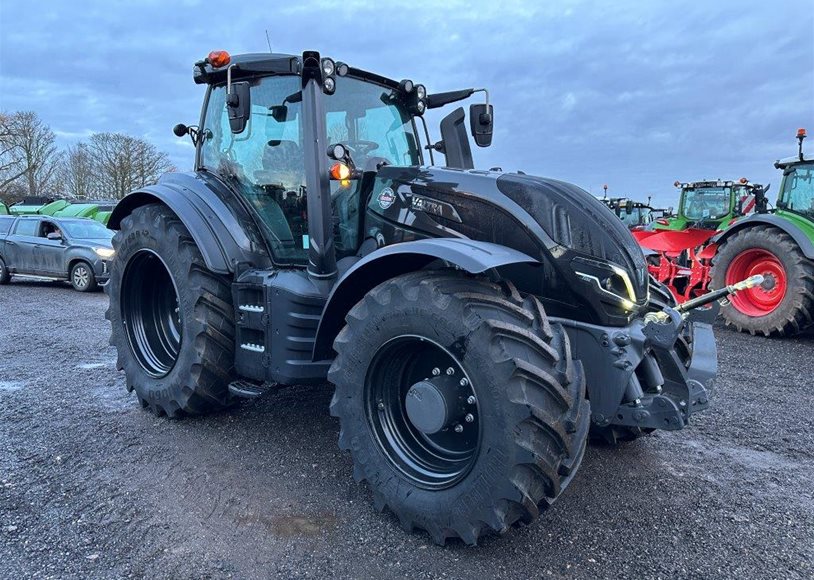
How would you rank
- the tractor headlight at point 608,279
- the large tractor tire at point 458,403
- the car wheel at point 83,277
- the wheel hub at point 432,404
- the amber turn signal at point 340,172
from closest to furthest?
the large tractor tire at point 458,403, the wheel hub at point 432,404, the tractor headlight at point 608,279, the amber turn signal at point 340,172, the car wheel at point 83,277

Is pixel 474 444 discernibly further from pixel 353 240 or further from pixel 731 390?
pixel 731 390

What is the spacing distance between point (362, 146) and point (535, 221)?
4.75ft

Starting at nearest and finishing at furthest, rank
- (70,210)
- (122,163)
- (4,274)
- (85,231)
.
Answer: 1. (85,231)
2. (4,274)
3. (70,210)
4. (122,163)

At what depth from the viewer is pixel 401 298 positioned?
9.03 ft

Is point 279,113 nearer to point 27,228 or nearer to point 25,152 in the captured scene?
point 27,228

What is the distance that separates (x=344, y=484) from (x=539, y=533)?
1.06m

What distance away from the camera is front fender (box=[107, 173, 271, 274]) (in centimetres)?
381

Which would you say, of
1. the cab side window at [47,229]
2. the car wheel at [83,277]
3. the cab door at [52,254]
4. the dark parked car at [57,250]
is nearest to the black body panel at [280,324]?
the dark parked car at [57,250]

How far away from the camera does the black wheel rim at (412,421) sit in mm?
2783

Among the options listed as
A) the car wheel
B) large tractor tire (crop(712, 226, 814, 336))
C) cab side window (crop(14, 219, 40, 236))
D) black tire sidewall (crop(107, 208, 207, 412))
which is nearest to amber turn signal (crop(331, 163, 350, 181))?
black tire sidewall (crop(107, 208, 207, 412))

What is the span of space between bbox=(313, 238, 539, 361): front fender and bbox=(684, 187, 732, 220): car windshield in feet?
34.5

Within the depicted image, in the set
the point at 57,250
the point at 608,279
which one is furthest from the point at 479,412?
the point at 57,250

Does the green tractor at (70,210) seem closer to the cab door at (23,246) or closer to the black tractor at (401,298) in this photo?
the cab door at (23,246)

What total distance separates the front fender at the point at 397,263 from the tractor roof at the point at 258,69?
4.55 ft
